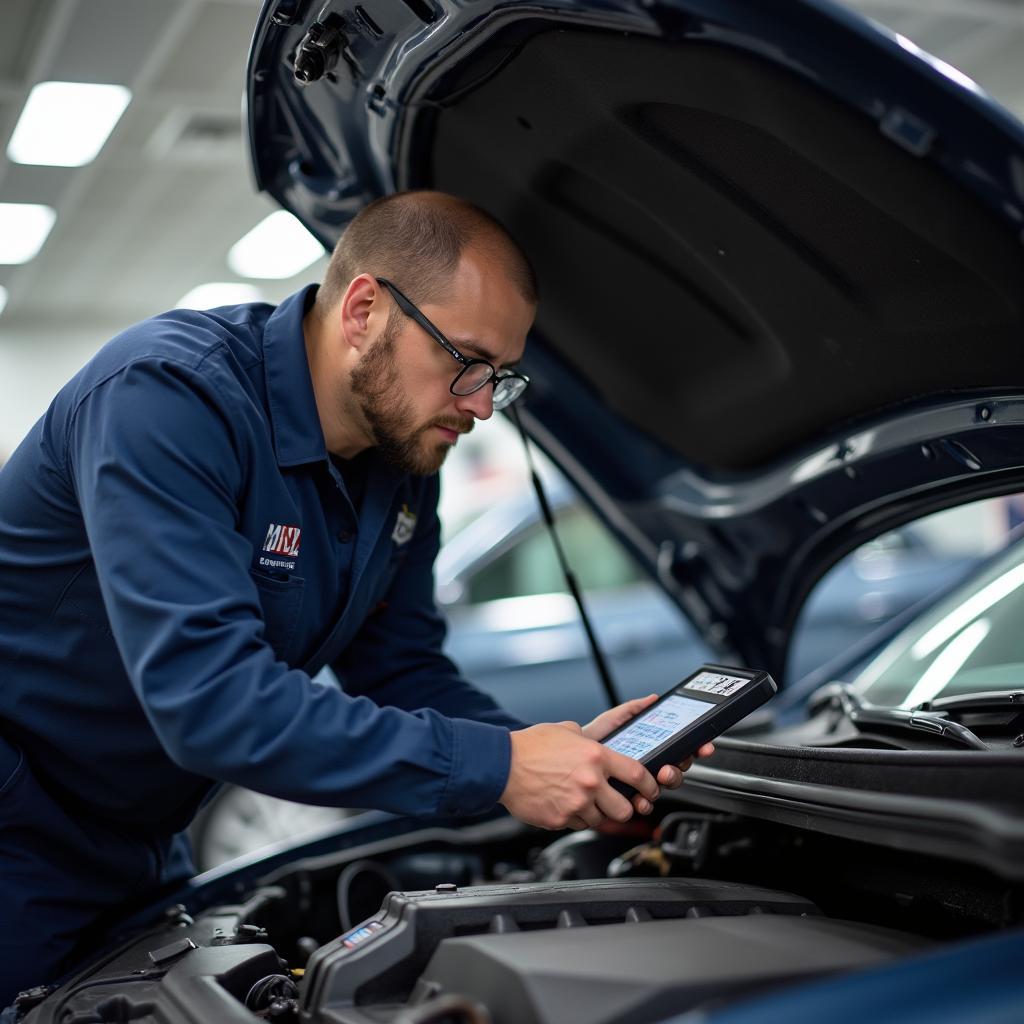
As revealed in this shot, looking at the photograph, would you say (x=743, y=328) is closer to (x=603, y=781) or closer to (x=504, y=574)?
(x=603, y=781)

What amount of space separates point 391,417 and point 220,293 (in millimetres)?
8223

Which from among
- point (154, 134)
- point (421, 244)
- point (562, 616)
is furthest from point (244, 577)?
point (154, 134)

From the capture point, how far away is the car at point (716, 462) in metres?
1.15

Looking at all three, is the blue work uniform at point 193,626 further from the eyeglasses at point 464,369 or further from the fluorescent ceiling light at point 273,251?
the fluorescent ceiling light at point 273,251

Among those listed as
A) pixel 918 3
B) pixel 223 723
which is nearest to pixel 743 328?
pixel 223 723

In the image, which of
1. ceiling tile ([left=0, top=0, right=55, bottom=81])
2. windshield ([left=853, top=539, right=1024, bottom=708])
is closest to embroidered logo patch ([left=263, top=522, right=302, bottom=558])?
windshield ([left=853, top=539, right=1024, bottom=708])

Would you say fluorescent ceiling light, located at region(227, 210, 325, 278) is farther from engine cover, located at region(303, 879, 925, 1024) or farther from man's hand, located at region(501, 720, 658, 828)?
engine cover, located at region(303, 879, 925, 1024)

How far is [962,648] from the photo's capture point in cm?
195

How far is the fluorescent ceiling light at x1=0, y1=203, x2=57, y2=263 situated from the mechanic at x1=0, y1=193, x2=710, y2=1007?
582 centimetres

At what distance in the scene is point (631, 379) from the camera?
223 cm

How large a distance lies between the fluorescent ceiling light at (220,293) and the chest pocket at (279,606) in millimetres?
7722

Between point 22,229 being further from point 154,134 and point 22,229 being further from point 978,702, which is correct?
point 978,702

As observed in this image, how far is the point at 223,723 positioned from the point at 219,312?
0.71 metres

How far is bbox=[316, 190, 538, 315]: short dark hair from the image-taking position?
1.66 metres
